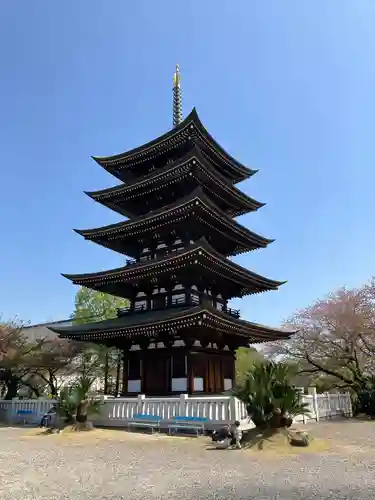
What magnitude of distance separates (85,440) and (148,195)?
14704mm

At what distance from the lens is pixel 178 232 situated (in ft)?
75.4

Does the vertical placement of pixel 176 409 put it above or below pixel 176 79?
below

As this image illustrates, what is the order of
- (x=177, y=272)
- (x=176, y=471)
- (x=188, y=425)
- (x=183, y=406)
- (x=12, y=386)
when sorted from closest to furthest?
(x=176, y=471), (x=188, y=425), (x=183, y=406), (x=177, y=272), (x=12, y=386)

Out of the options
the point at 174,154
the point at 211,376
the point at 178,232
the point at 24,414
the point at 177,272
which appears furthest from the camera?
the point at 174,154

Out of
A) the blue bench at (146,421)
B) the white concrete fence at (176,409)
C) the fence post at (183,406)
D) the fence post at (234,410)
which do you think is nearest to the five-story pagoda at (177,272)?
the white concrete fence at (176,409)

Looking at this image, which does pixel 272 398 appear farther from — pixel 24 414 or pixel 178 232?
pixel 24 414

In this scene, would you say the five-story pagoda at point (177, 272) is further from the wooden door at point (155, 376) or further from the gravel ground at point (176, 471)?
the gravel ground at point (176, 471)

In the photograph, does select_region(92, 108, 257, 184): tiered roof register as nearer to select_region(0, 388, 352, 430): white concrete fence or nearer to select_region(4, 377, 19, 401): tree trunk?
select_region(0, 388, 352, 430): white concrete fence

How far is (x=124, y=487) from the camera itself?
7555 millimetres

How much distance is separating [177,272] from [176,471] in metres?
12.6

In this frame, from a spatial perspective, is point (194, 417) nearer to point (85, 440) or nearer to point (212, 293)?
point (85, 440)

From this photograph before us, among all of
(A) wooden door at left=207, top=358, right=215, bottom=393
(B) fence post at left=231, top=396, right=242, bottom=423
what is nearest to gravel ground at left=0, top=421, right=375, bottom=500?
(B) fence post at left=231, top=396, right=242, bottom=423

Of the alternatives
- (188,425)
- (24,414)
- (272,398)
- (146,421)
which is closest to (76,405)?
(146,421)

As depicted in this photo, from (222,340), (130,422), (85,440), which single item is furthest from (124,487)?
(222,340)
